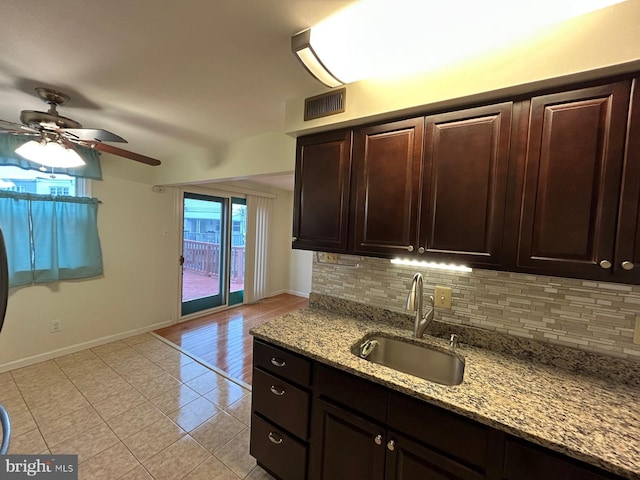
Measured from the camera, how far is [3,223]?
96.7 inches

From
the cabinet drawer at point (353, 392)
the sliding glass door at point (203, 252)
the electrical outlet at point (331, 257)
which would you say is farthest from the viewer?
the sliding glass door at point (203, 252)

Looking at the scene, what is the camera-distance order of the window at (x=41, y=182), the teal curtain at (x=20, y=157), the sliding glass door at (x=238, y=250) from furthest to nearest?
the sliding glass door at (x=238, y=250)
the window at (x=41, y=182)
the teal curtain at (x=20, y=157)

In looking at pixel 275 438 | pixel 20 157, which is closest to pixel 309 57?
pixel 275 438

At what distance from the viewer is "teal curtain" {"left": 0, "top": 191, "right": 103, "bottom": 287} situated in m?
2.53

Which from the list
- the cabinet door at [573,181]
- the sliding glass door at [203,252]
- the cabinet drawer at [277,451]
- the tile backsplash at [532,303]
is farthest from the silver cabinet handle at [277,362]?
the sliding glass door at [203,252]

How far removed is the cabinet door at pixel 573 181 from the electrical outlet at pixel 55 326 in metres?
4.15

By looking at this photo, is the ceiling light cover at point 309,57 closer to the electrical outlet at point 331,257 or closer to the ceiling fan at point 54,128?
the electrical outlet at point 331,257

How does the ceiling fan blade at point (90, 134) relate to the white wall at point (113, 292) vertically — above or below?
above

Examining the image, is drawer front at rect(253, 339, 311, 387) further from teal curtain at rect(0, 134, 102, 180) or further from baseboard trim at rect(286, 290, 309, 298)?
baseboard trim at rect(286, 290, 309, 298)

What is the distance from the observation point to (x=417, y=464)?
3.62 feet

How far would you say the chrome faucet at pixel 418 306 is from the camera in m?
1.46

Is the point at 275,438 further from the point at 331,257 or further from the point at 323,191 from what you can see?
the point at 323,191

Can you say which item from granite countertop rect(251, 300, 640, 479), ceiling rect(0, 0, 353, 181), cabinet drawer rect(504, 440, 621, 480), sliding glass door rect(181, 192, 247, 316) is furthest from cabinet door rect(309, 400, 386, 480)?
sliding glass door rect(181, 192, 247, 316)

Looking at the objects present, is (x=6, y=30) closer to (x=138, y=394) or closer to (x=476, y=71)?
(x=476, y=71)
